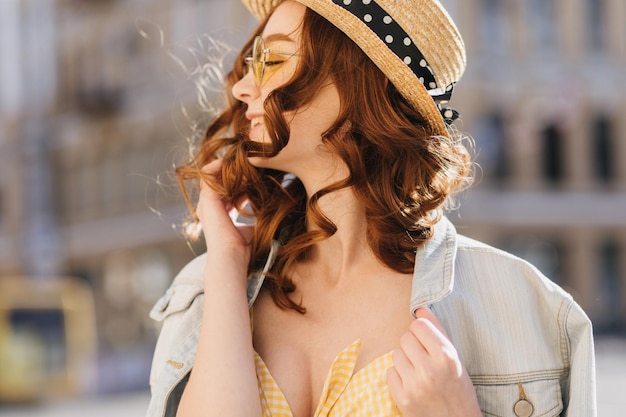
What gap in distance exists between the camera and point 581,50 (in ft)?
87.4

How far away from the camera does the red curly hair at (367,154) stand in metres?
2.31

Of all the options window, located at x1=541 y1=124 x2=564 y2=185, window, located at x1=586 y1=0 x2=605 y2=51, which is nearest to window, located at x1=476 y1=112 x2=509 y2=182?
window, located at x1=541 y1=124 x2=564 y2=185

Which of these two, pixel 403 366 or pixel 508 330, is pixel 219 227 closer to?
pixel 403 366

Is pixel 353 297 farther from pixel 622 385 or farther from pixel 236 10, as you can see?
pixel 236 10

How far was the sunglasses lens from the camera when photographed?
7.71 ft

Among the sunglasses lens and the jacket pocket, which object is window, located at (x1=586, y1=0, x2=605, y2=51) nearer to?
the sunglasses lens

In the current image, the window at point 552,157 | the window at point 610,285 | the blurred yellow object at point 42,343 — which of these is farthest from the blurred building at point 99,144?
the window at point 610,285

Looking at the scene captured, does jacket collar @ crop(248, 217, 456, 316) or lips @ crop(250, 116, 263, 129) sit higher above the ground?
lips @ crop(250, 116, 263, 129)

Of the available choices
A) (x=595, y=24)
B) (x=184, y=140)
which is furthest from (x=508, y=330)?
(x=595, y=24)

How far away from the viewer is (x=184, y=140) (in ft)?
67.2

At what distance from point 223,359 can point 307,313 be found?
10.7 inches

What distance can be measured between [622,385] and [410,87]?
41.0 ft

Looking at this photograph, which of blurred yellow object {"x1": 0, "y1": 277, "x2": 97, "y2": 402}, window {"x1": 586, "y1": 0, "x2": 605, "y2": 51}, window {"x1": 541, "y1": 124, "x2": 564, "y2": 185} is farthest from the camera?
window {"x1": 586, "y1": 0, "x2": 605, "y2": 51}

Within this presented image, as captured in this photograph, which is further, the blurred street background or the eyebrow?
the blurred street background
